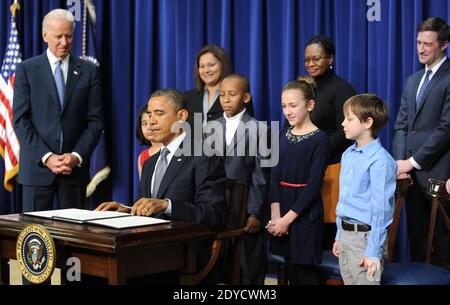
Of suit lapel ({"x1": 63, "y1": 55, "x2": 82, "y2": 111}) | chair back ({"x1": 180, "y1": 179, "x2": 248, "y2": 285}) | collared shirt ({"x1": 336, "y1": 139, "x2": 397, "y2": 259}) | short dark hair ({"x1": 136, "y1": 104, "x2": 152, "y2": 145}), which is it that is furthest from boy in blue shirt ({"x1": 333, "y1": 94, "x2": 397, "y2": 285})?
short dark hair ({"x1": 136, "y1": 104, "x2": 152, "y2": 145})

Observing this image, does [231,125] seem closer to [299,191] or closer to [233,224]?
[299,191]

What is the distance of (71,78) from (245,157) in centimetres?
134

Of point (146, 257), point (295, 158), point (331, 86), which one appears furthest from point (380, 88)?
point (146, 257)

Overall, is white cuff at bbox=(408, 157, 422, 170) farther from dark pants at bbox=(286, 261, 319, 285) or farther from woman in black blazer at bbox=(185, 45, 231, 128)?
woman in black blazer at bbox=(185, 45, 231, 128)

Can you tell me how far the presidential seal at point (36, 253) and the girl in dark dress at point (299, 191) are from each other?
5.11ft

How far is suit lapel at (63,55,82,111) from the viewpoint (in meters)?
4.66

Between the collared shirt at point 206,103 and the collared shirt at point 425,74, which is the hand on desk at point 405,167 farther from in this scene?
the collared shirt at point 206,103

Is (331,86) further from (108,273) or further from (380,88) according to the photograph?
(108,273)

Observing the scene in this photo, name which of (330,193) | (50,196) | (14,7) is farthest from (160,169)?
(14,7)

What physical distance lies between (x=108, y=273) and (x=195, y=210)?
0.69 metres

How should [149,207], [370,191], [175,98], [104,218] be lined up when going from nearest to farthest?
[104,218]
[149,207]
[370,191]
[175,98]

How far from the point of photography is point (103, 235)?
8.27ft

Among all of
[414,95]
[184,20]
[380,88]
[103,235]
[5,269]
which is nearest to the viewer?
[103,235]

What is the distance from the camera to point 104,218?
2844 millimetres
